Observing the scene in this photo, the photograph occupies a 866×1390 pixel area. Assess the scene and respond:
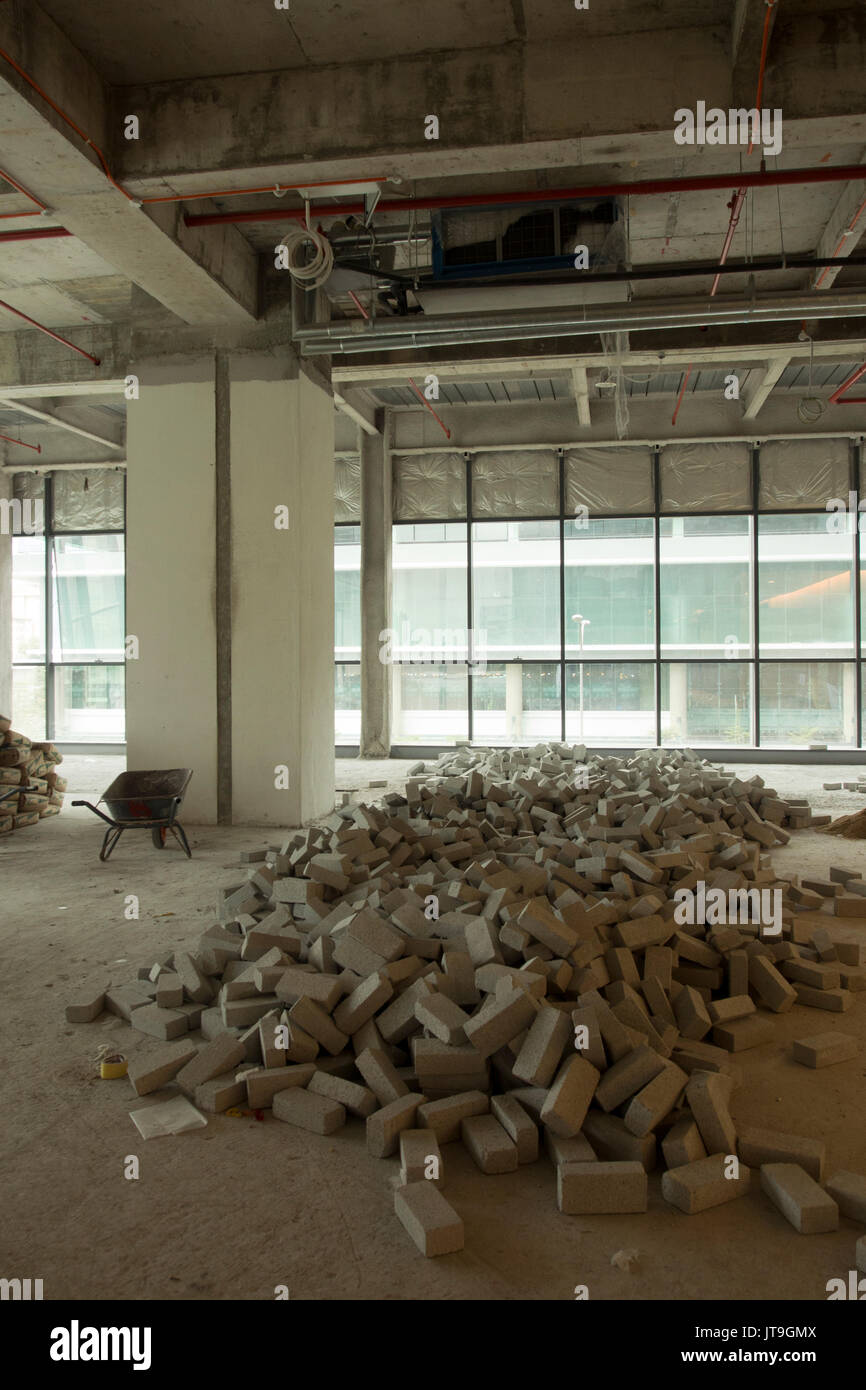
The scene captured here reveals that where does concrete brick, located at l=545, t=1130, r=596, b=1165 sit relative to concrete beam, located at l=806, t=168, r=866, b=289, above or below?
below

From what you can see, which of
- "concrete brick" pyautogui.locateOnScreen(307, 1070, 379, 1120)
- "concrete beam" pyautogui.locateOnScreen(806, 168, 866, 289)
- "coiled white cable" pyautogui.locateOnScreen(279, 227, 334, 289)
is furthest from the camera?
"concrete beam" pyautogui.locateOnScreen(806, 168, 866, 289)

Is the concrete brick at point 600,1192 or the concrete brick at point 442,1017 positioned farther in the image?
the concrete brick at point 442,1017

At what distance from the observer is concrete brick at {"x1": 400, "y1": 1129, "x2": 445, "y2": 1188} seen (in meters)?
2.30

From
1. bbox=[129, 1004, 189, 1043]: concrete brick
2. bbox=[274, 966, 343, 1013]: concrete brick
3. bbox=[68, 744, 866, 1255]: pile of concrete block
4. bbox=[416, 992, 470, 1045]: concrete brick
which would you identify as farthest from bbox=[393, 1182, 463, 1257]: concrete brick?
bbox=[129, 1004, 189, 1043]: concrete brick

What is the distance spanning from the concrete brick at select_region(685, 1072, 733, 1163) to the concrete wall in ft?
18.3

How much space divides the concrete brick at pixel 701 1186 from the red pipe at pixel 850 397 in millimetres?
9189

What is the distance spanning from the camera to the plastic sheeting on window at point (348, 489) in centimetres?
1287

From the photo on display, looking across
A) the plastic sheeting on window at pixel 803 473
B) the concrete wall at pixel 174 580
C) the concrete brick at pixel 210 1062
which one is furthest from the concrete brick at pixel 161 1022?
the plastic sheeting on window at pixel 803 473

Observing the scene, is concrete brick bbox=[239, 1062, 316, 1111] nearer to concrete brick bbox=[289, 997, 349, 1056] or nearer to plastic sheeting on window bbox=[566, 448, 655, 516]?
concrete brick bbox=[289, 997, 349, 1056]

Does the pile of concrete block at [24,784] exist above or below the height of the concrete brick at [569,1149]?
above

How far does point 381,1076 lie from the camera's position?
2.69 metres

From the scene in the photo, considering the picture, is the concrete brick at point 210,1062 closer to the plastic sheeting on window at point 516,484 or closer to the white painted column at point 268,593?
the white painted column at point 268,593

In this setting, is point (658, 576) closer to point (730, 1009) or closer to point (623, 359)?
point (623, 359)

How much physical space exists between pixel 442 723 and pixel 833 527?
5940 millimetres
